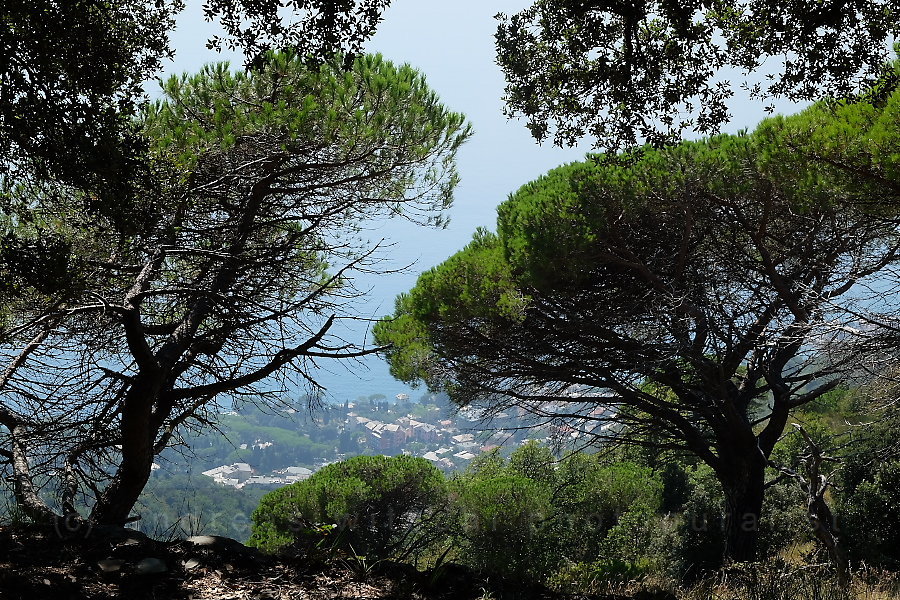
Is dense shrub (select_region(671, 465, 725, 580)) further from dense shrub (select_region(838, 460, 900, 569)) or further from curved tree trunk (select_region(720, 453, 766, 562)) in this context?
curved tree trunk (select_region(720, 453, 766, 562))

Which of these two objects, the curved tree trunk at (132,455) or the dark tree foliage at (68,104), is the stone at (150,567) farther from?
the dark tree foliage at (68,104)

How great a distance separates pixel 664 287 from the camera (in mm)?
8070

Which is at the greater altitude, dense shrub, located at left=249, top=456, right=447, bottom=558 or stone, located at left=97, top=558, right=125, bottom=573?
dense shrub, located at left=249, top=456, right=447, bottom=558

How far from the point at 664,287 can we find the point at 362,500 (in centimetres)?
825

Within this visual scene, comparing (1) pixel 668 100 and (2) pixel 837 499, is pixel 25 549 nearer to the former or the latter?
(1) pixel 668 100

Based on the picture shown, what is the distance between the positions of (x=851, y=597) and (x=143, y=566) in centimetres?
426

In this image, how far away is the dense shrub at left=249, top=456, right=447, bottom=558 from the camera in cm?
1309

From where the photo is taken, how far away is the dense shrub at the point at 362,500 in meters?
13.1

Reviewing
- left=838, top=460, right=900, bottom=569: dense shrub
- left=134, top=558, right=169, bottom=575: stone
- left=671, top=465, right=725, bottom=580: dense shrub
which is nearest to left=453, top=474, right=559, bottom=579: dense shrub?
left=671, top=465, right=725, bottom=580: dense shrub

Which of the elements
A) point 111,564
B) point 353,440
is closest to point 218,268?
point 111,564

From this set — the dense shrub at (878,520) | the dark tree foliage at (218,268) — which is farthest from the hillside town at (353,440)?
the dark tree foliage at (218,268)

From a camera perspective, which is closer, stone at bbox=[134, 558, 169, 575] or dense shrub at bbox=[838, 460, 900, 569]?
stone at bbox=[134, 558, 169, 575]

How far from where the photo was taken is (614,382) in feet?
28.5

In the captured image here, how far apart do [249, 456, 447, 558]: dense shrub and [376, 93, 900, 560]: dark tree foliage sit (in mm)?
5012
